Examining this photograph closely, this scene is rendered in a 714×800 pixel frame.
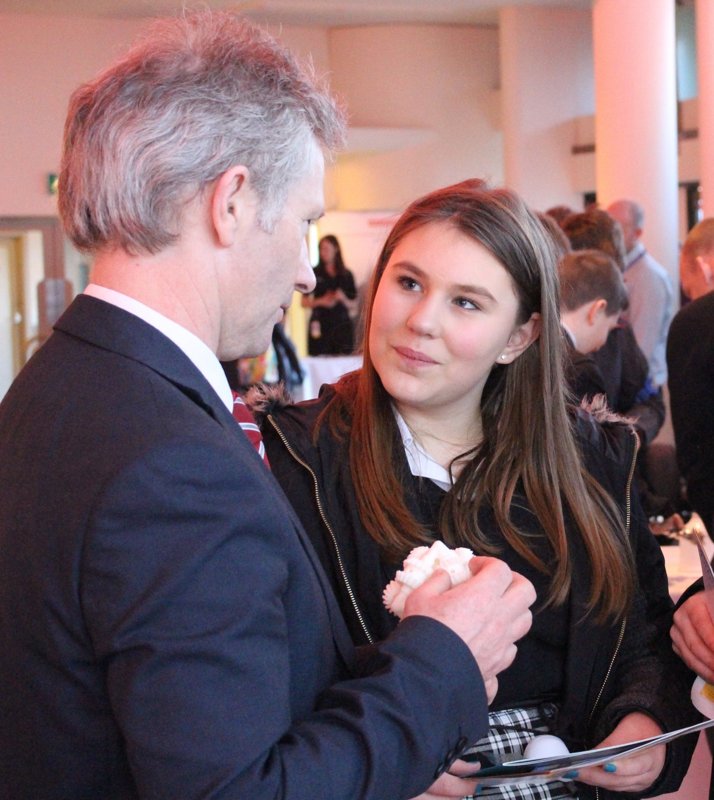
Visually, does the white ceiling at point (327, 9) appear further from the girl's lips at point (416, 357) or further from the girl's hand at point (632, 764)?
the girl's hand at point (632, 764)

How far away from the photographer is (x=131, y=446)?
1058 millimetres

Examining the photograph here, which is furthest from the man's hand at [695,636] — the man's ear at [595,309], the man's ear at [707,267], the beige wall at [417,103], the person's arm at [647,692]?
the beige wall at [417,103]

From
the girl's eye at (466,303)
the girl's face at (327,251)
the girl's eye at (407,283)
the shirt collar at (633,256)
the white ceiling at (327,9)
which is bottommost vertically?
the girl's eye at (466,303)

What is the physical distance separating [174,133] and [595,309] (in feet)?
10.3

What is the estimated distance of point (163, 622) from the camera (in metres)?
1.02

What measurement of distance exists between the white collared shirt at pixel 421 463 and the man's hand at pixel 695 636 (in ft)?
1.51

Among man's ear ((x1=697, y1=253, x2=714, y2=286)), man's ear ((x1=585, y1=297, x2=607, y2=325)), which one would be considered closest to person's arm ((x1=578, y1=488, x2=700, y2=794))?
man's ear ((x1=585, y1=297, x2=607, y2=325))

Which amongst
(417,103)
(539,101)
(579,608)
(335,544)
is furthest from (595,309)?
(417,103)

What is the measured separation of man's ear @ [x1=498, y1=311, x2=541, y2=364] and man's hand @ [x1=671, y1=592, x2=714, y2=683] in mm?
546

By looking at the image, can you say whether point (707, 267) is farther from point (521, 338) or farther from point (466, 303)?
point (466, 303)

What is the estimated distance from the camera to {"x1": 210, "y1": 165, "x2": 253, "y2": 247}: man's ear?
1.18 m

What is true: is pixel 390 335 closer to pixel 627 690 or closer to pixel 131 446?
pixel 627 690

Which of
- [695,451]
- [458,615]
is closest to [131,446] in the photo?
[458,615]

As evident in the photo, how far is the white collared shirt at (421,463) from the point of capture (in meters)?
2.04
